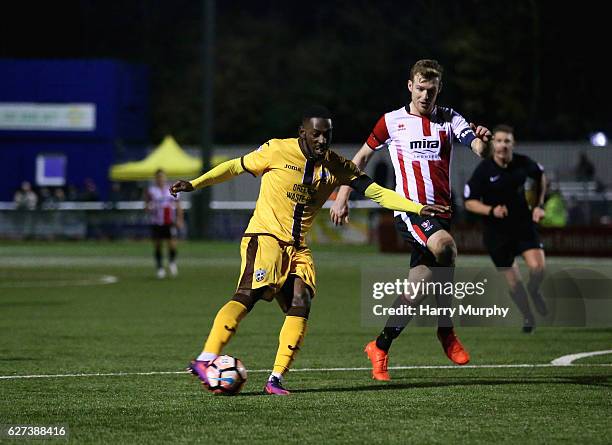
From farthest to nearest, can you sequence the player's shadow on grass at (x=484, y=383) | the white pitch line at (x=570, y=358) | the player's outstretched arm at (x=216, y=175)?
1. the white pitch line at (x=570, y=358)
2. the player's shadow on grass at (x=484, y=383)
3. the player's outstretched arm at (x=216, y=175)

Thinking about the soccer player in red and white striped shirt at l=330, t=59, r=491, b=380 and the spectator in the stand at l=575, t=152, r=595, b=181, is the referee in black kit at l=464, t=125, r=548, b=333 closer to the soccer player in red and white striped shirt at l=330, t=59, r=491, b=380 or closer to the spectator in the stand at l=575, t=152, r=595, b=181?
the soccer player in red and white striped shirt at l=330, t=59, r=491, b=380

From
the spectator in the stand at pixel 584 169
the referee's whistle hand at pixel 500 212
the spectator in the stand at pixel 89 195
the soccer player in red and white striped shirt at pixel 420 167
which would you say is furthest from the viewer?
the spectator in the stand at pixel 89 195

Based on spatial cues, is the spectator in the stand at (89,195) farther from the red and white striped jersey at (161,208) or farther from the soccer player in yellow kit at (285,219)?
the soccer player in yellow kit at (285,219)

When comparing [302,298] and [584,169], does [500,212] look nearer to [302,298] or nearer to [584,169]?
[302,298]

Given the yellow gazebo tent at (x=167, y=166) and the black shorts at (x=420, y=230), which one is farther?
the yellow gazebo tent at (x=167, y=166)

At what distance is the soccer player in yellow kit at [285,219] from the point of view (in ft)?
33.7

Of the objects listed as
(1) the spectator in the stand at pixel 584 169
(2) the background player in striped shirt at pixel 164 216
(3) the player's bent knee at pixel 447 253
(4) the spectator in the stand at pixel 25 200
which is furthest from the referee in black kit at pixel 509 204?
(4) the spectator in the stand at pixel 25 200

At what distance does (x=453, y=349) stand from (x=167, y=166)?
37383 mm

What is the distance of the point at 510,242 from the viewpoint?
16.3 metres

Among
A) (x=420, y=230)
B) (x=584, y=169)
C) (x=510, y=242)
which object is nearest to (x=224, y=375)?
(x=420, y=230)

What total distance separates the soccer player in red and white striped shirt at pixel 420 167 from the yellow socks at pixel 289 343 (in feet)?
4.08

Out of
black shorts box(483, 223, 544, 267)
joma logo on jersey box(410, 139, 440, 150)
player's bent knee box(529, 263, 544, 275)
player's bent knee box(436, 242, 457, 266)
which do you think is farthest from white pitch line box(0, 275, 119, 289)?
player's bent knee box(436, 242, 457, 266)

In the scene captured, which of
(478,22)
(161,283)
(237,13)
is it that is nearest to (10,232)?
(478,22)

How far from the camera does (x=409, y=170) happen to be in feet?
38.3
